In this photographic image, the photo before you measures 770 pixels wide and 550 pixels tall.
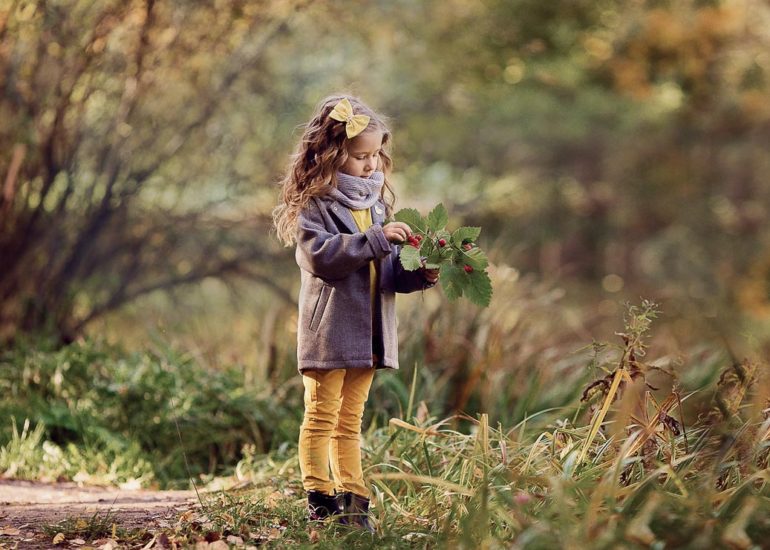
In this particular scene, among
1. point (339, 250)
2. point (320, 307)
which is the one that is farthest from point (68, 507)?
point (339, 250)

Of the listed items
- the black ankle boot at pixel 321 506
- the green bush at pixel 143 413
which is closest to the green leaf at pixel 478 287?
the black ankle boot at pixel 321 506

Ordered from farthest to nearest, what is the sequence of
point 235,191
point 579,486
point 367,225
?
point 235,191 → point 367,225 → point 579,486

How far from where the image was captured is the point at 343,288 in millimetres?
3637

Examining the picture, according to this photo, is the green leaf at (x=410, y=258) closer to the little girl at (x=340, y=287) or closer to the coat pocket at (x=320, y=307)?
the little girl at (x=340, y=287)

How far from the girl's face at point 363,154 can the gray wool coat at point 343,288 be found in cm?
15

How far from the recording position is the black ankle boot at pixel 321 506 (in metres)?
3.67

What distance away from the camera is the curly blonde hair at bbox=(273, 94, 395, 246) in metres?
3.68

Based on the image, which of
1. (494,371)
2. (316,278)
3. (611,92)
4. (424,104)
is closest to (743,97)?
(611,92)

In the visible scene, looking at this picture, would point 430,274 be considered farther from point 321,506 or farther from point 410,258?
point 321,506

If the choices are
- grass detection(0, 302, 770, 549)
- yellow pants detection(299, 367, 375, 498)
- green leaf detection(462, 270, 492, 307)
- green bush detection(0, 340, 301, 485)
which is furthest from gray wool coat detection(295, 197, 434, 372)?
green bush detection(0, 340, 301, 485)

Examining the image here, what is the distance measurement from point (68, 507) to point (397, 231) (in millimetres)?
1710

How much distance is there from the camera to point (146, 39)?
6605mm

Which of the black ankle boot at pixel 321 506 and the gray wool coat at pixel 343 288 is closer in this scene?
the gray wool coat at pixel 343 288

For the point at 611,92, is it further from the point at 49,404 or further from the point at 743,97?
the point at 49,404
